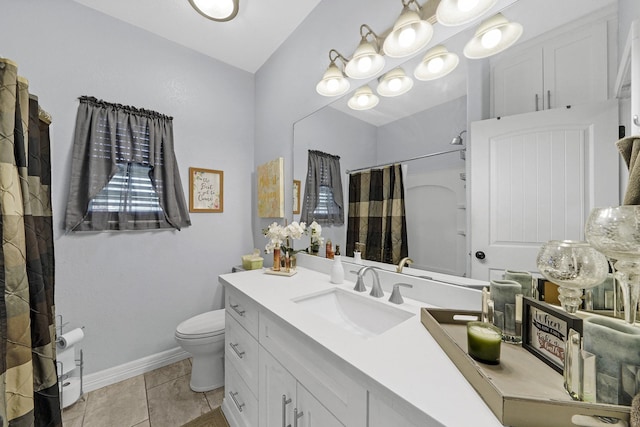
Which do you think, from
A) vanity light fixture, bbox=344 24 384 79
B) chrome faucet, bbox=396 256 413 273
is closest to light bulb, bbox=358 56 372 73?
vanity light fixture, bbox=344 24 384 79

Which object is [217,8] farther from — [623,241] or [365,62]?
[623,241]

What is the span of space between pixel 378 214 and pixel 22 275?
4.65ft

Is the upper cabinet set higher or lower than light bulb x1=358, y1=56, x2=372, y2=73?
lower

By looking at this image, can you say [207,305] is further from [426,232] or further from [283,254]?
[426,232]

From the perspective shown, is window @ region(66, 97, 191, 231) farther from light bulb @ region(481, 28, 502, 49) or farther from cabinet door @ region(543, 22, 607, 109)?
cabinet door @ region(543, 22, 607, 109)

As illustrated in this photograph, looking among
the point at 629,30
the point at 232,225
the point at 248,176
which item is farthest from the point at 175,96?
the point at 629,30

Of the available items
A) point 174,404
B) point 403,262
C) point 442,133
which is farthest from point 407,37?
point 174,404

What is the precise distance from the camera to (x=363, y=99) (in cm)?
155

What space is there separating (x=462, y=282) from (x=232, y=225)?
2.07 m

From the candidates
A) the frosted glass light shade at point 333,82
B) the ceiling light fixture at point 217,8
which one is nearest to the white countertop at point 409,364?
the frosted glass light shade at point 333,82

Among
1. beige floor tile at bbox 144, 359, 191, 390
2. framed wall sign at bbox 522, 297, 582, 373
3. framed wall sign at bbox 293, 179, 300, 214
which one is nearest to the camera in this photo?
framed wall sign at bbox 522, 297, 582, 373

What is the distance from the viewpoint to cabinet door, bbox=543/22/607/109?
2.49 feet

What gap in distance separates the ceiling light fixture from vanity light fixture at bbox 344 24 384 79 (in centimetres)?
89

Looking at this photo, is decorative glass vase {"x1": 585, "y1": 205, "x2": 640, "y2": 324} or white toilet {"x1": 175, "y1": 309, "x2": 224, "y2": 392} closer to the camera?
decorative glass vase {"x1": 585, "y1": 205, "x2": 640, "y2": 324}
